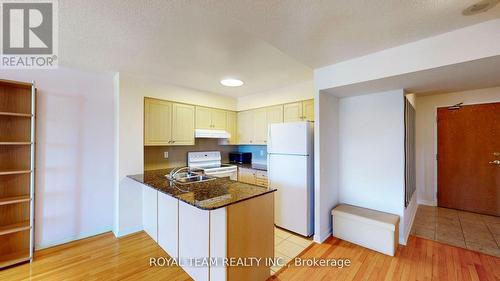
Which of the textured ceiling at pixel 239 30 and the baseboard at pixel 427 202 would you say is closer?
the textured ceiling at pixel 239 30

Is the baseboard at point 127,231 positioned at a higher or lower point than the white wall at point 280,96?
lower

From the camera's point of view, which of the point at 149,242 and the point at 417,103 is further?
the point at 417,103

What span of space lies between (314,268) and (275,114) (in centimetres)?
260

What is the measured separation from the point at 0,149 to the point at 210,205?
2.69 m

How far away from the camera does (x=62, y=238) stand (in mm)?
2658

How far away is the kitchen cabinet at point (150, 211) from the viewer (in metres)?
2.71

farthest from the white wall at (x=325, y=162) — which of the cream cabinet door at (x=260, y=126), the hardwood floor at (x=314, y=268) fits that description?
the cream cabinet door at (x=260, y=126)

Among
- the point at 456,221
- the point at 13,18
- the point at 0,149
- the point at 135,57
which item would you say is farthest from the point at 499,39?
the point at 0,149

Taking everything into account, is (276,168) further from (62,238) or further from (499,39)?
(62,238)

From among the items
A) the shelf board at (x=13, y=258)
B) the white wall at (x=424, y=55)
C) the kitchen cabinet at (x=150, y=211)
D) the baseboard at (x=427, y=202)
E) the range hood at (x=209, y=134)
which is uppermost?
the white wall at (x=424, y=55)

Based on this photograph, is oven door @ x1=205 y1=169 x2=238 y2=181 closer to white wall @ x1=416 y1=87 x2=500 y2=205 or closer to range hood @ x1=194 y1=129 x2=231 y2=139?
range hood @ x1=194 y1=129 x2=231 y2=139

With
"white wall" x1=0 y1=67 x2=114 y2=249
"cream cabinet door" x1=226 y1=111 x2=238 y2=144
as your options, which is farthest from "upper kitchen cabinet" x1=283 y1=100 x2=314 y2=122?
"white wall" x1=0 y1=67 x2=114 y2=249

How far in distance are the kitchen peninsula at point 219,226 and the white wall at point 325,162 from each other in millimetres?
976

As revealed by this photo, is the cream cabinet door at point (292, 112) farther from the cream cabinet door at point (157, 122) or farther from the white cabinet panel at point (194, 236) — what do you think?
the white cabinet panel at point (194, 236)
